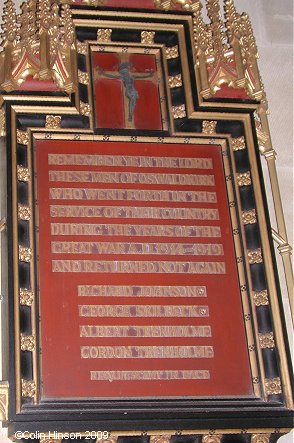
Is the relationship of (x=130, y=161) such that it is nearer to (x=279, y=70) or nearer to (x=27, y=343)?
(x=27, y=343)

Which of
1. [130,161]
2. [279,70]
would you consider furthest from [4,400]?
[279,70]

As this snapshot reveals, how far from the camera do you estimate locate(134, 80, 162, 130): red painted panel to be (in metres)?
4.29

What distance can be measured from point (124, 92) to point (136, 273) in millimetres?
987

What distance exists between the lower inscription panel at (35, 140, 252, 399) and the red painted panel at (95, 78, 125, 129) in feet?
0.42

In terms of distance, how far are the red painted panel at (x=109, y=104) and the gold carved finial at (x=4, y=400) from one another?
1335 mm

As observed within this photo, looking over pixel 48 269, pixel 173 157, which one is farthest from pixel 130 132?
pixel 48 269

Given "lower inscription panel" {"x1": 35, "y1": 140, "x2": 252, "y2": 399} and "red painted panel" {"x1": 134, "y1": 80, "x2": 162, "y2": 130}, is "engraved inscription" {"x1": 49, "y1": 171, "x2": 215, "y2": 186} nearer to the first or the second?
"lower inscription panel" {"x1": 35, "y1": 140, "x2": 252, "y2": 399}

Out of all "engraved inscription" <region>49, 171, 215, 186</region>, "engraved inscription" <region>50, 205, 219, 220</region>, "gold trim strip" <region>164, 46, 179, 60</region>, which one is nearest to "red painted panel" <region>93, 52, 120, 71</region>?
"gold trim strip" <region>164, 46, 179, 60</region>

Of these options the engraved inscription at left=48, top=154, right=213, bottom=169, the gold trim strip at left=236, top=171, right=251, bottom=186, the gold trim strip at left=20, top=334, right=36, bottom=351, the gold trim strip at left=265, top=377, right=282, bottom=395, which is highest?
the engraved inscription at left=48, top=154, right=213, bottom=169

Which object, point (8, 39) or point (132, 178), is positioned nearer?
point (132, 178)

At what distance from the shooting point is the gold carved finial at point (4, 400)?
141 inches

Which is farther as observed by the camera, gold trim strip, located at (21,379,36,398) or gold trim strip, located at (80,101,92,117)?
gold trim strip, located at (80,101,92,117)

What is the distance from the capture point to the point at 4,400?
11.8 ft

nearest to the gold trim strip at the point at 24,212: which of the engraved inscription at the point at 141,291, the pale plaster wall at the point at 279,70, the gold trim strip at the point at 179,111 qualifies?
the engraved inscription at the point at 141,291
